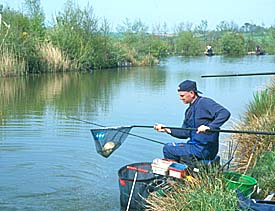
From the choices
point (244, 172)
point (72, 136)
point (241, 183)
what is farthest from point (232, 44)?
point (241, 183)

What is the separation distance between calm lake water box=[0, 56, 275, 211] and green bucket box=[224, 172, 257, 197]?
1.69 meters

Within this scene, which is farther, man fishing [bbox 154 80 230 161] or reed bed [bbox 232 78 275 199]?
reed bed [bbox 232 78 275 199]

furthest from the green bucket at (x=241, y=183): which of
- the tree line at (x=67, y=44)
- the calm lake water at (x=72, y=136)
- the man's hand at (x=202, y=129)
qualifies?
the tree line at (x=67, y=44)

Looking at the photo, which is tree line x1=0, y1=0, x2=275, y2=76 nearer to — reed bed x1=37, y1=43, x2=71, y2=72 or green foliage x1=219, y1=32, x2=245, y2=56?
reed bed x1=37, y1=43, x2=71, y2=72

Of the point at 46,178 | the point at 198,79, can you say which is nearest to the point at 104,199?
the point at 46,178

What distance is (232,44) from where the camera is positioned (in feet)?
204

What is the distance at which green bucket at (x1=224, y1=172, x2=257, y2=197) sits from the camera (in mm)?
4805

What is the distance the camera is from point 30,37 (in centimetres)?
2700

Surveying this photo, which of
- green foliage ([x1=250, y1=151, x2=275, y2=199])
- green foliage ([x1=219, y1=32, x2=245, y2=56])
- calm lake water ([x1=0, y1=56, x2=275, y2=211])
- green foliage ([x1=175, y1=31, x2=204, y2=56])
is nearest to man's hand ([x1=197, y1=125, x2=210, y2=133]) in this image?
green foliage ([x1=250, y1=151, x2=275, y2=199])

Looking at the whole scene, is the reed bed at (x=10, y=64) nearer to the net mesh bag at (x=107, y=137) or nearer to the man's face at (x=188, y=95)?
the net mesh bag at (x=107, y=137)

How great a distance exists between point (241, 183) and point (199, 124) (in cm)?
93

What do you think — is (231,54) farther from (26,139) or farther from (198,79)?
(26,139)

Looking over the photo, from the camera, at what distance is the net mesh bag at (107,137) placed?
19.2 feet

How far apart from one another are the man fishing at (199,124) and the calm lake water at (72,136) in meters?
1.29
